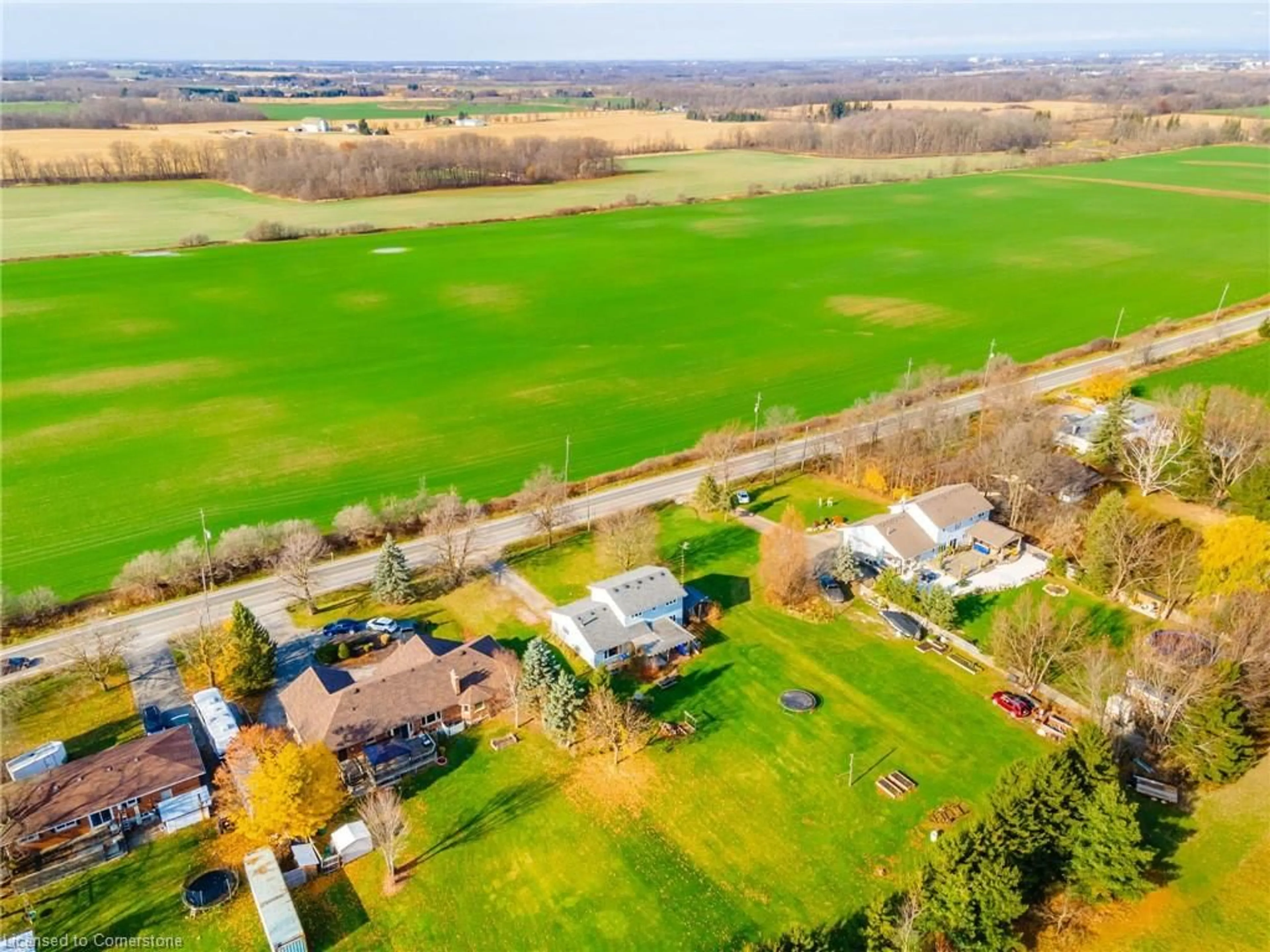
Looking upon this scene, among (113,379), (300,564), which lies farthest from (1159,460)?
(113,379)

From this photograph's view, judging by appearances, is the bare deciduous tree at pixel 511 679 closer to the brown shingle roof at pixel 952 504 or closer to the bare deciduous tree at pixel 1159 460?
the brown shingle roof at pixel 952 504

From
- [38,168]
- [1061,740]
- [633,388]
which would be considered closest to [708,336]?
[633,388]

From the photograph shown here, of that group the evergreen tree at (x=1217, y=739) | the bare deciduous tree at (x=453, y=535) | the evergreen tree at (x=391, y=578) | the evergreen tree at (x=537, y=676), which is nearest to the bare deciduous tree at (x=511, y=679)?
the evergreen tree at (x=537, y=676)

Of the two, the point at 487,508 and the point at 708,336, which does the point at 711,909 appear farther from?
the point at 708,336

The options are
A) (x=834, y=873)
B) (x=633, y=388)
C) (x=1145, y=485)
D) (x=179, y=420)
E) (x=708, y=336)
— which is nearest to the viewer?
(x=834, y=873)

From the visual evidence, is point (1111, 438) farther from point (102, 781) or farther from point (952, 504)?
point (102, 781)

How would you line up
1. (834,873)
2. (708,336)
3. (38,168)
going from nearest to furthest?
(834,873)
(708,336)
(38,168)
